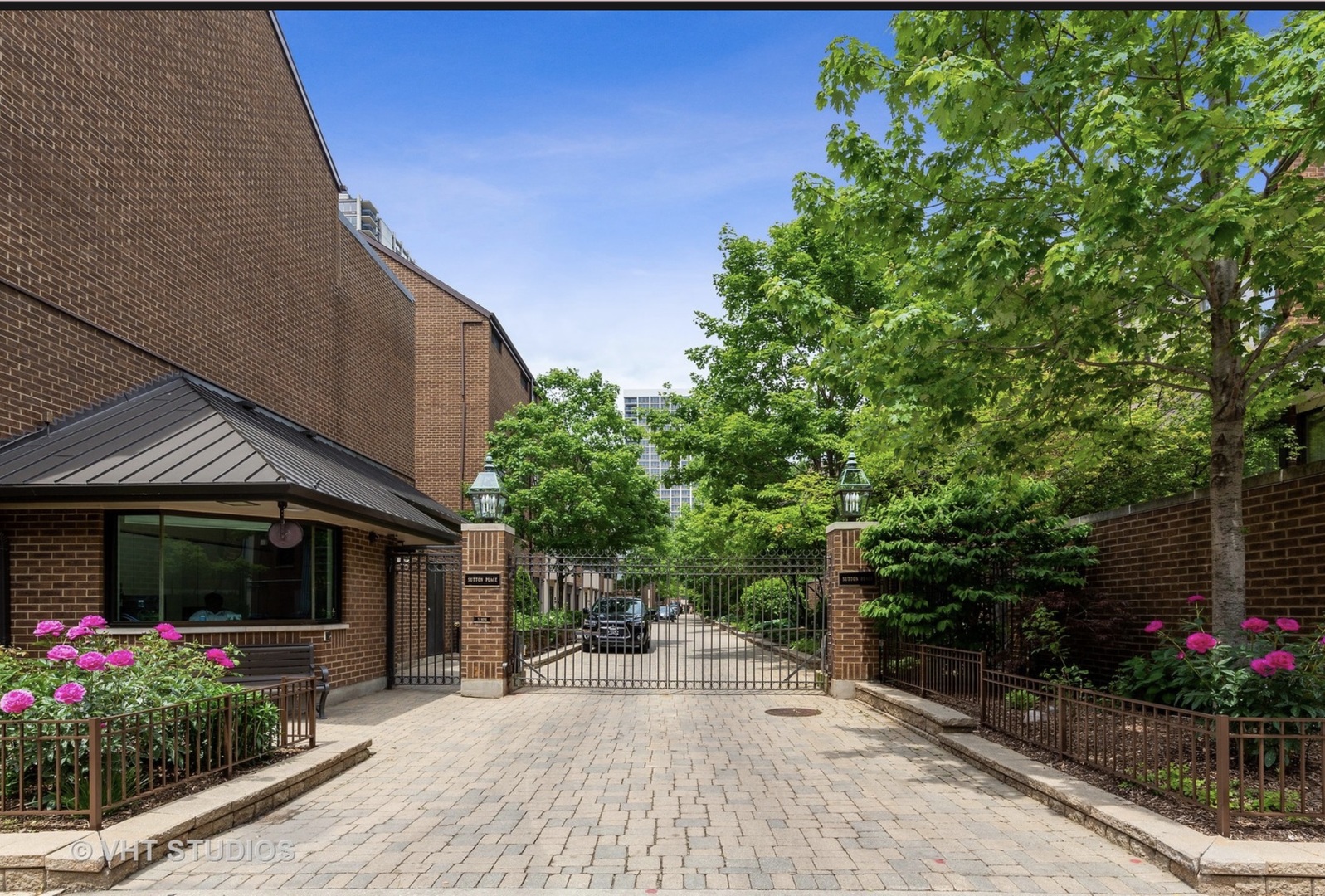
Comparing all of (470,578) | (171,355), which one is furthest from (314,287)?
(470,578)

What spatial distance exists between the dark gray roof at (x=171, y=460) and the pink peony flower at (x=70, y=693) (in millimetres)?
4194

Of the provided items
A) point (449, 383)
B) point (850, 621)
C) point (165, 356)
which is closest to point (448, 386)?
point (449, 383)

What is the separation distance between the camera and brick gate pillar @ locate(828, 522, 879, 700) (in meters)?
14.8

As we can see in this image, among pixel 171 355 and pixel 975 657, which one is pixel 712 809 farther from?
pixel 171 355

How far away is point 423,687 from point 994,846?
1263 cm

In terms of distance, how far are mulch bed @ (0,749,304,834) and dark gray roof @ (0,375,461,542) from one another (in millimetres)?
3873

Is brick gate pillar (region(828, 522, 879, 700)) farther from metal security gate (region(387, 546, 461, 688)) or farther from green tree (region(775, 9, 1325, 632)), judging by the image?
metal security gate (region(387, 546, 461, 688))

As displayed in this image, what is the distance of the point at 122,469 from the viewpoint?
1039cm

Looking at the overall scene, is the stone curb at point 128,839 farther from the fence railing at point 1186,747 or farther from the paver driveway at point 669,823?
the fence railing at point 1186,747

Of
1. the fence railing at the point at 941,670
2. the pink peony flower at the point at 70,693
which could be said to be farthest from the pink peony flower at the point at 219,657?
the fence railing at the point at 941,670

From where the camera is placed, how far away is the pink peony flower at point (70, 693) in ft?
20.7

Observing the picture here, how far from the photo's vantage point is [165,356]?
13.2 metres

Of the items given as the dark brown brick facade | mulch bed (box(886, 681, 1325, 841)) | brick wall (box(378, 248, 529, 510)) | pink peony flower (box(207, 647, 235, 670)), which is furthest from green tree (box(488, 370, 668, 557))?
mulch bed (box(886, 681, 1325, 841))

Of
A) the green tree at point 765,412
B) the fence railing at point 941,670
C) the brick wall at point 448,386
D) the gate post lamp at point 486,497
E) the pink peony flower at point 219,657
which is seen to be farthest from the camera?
the brick wall at point 448,386
